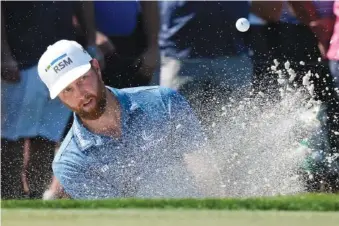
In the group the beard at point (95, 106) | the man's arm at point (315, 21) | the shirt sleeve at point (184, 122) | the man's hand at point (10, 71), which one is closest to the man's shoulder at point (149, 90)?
the shirt sleeve at point (184, 122)

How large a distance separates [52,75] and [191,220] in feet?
7.18

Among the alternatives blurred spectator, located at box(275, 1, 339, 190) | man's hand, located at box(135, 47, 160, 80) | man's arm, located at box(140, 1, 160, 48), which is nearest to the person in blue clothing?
man's hand, located at box(135, 47, 160, 80)

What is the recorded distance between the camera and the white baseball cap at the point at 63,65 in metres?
5.06

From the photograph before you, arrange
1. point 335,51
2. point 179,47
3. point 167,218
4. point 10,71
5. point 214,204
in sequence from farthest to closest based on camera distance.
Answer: point 10,71, point 179,47, point 335,51, point 214,204, point 167,218

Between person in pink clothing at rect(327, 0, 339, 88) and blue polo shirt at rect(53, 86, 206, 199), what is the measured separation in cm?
88

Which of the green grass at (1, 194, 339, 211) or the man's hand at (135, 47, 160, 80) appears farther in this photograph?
the man's hand at (135, 47, 160, 80)

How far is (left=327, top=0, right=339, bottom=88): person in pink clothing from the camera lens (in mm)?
4961

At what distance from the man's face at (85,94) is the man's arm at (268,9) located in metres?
0.94

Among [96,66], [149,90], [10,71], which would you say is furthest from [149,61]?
[10,71]

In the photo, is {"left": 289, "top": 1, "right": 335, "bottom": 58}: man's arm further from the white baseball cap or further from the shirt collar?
the white baseball cap

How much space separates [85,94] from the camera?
5.10 meters

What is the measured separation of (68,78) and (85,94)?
13cm

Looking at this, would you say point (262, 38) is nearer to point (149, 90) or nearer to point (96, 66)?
point (149, 90)

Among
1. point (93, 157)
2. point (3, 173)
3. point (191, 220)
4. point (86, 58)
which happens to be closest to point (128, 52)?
point (86, 58)
